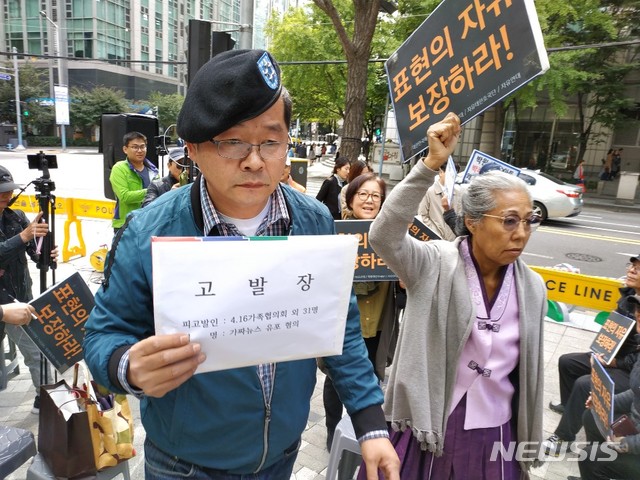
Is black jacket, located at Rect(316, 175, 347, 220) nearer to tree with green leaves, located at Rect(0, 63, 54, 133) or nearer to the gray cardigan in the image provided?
the gray cardigan

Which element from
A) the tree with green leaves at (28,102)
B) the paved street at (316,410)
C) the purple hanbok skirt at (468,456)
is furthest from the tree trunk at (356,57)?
the tree with green leaves at (28,102)

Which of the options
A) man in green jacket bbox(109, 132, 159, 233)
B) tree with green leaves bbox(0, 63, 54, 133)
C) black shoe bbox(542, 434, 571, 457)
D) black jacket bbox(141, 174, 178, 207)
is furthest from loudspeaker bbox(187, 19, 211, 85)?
tree with green leaves bbox(0, 63, 54, 133)

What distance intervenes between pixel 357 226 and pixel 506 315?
1644 millimetres

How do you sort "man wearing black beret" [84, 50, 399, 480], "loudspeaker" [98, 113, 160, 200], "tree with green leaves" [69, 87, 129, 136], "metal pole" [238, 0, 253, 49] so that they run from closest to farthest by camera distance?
"man wearing black beret" [84, 50, 399, 480] → "metal pole" [238, 0, 253, 49] → "loudspeaker" [98, 113, 160, 200] → "tree with green leaves" [69, 87, 129, 136]

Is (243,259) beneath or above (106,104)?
beneath

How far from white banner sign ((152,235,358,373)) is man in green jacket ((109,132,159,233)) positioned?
4427 millimetres

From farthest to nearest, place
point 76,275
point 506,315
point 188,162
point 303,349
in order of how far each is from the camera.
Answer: point 188,162
point 76,275
point 506,315
point 303,349

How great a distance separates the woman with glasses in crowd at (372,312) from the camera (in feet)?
10.2

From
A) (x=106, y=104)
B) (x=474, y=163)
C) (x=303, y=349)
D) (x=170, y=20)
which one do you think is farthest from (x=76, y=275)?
(x=170, y=20)

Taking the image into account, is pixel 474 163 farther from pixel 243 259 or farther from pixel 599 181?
pixel 599 181

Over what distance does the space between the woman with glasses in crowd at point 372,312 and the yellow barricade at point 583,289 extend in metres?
2.58

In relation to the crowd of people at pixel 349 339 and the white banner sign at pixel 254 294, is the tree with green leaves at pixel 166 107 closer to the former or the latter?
the crowd of people at pixel 349 339

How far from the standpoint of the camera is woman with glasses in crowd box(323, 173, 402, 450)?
3096 mm

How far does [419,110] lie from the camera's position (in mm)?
2174
